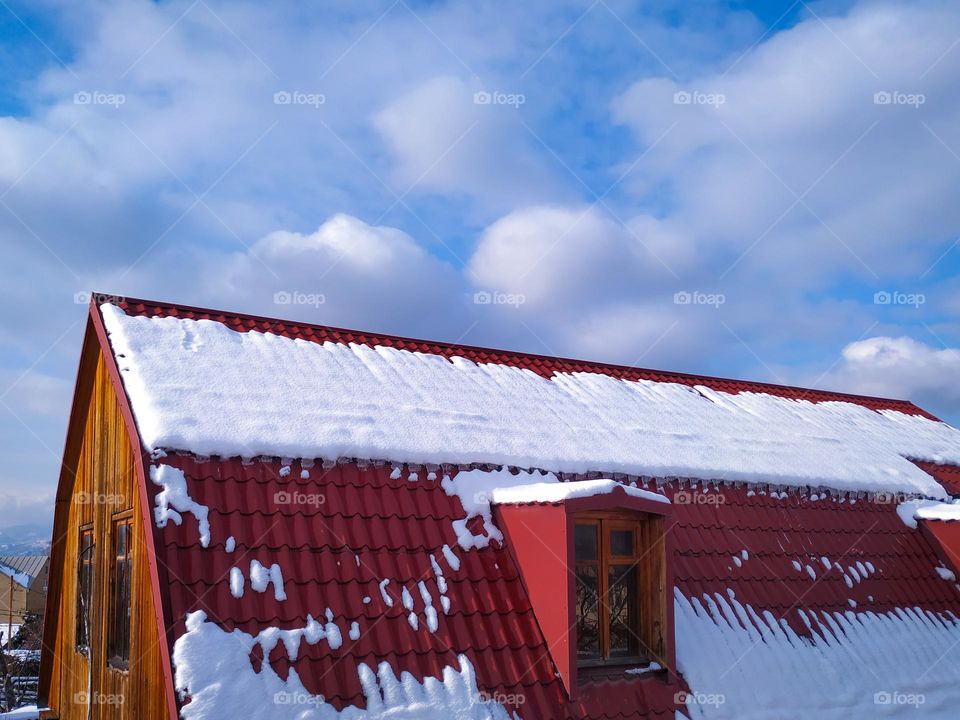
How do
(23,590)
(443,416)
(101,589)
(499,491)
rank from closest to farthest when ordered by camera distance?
(499,491) < (101,589) < (443,416) < (23,590)

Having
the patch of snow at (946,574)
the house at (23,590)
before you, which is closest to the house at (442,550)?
the patch of snow at (946,574)

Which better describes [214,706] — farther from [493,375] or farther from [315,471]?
[493,375]

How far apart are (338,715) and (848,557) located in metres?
6.35

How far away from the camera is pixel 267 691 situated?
470 centimetres

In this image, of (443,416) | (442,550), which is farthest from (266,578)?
(443,416)

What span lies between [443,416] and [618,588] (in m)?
2.25

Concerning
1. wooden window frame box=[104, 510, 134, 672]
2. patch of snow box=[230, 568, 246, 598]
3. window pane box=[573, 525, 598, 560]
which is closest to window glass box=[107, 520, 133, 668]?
wooden window frame box=[104, 510, 134, 672]

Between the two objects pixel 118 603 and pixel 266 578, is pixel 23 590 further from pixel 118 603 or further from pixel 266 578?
pixel 266 578

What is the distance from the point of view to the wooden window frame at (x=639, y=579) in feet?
20.3

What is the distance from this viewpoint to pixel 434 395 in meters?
7.90

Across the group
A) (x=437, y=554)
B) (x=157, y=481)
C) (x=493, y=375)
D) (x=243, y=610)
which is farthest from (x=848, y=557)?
(x=157, y=481)

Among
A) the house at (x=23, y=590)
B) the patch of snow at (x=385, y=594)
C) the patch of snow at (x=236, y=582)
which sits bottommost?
the patch of snow at (x=385, y=594)

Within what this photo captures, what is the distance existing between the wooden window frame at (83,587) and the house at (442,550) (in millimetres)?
56

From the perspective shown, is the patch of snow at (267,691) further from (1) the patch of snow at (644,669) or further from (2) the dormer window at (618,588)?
(1) the patch of snow at (644,669)
